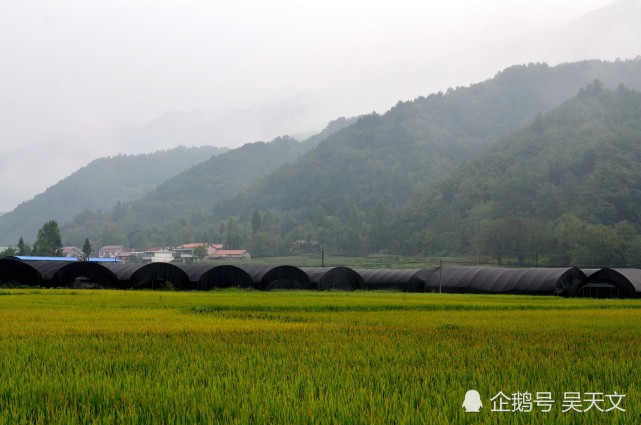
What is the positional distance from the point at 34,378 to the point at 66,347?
11.0 ft

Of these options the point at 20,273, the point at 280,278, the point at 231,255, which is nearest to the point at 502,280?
the point at 280,278

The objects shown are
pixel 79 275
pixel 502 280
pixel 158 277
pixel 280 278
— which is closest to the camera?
pixel 502 280

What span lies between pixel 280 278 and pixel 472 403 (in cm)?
4874

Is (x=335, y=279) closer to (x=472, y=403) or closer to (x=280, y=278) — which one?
(x=280, y=278)

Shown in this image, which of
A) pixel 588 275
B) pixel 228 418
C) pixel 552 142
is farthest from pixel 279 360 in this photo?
pixel 552 142

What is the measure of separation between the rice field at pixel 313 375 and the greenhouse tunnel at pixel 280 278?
128ft

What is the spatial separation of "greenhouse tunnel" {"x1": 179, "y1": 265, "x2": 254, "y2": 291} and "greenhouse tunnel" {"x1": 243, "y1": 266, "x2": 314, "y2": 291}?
0.99 meters

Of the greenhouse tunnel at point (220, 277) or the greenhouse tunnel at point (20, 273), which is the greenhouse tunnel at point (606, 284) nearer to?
the greenhouse tunnel at point (220, 277)

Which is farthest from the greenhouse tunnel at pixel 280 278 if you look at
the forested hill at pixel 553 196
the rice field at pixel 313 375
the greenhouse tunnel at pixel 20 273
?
the forested hill at pixel 553 196

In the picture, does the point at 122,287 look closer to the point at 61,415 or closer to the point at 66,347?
the point at 66,347

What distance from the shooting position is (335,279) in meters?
57.0

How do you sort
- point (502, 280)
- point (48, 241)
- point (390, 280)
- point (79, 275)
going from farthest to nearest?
point (48, 241), point (390, 280), point (79, 275), point (502, 280)

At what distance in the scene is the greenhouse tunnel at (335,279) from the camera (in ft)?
184

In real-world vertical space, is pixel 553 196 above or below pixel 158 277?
above
